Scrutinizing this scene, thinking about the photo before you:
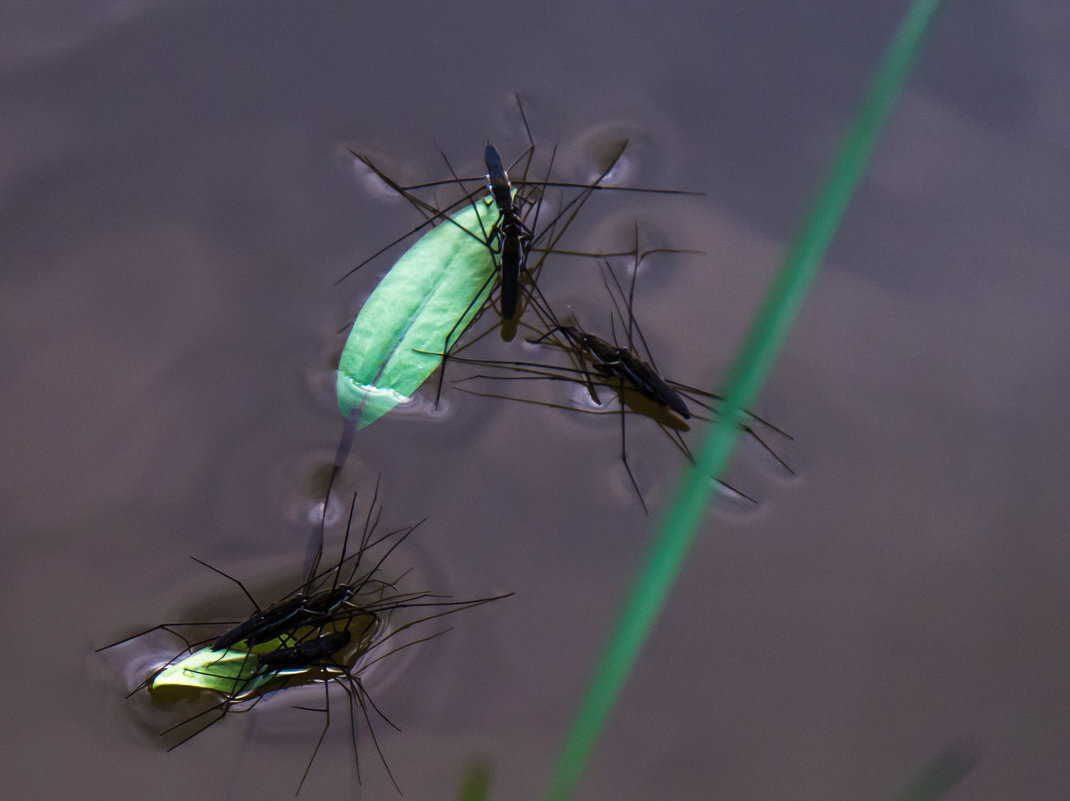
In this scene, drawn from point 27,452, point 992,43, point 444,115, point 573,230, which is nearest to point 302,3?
point 444,115

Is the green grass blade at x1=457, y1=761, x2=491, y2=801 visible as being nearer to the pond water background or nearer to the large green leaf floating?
the pond water background

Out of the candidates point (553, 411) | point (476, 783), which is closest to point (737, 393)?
point (553, 411)

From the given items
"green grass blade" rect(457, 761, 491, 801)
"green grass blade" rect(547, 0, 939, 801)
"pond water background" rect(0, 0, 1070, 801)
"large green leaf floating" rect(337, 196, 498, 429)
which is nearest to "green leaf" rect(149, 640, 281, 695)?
"pond water background" rect(0, 0, 1070, 801)

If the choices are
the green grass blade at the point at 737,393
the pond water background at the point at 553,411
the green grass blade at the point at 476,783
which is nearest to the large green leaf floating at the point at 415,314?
the pond water background at the point at 553,411

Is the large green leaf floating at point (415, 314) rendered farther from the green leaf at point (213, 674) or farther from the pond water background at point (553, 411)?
the green leaf at point (213, 674)

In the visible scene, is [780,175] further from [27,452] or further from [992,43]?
[27,452]

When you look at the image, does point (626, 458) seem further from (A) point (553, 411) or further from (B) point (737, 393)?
(B) point (737, 393)
